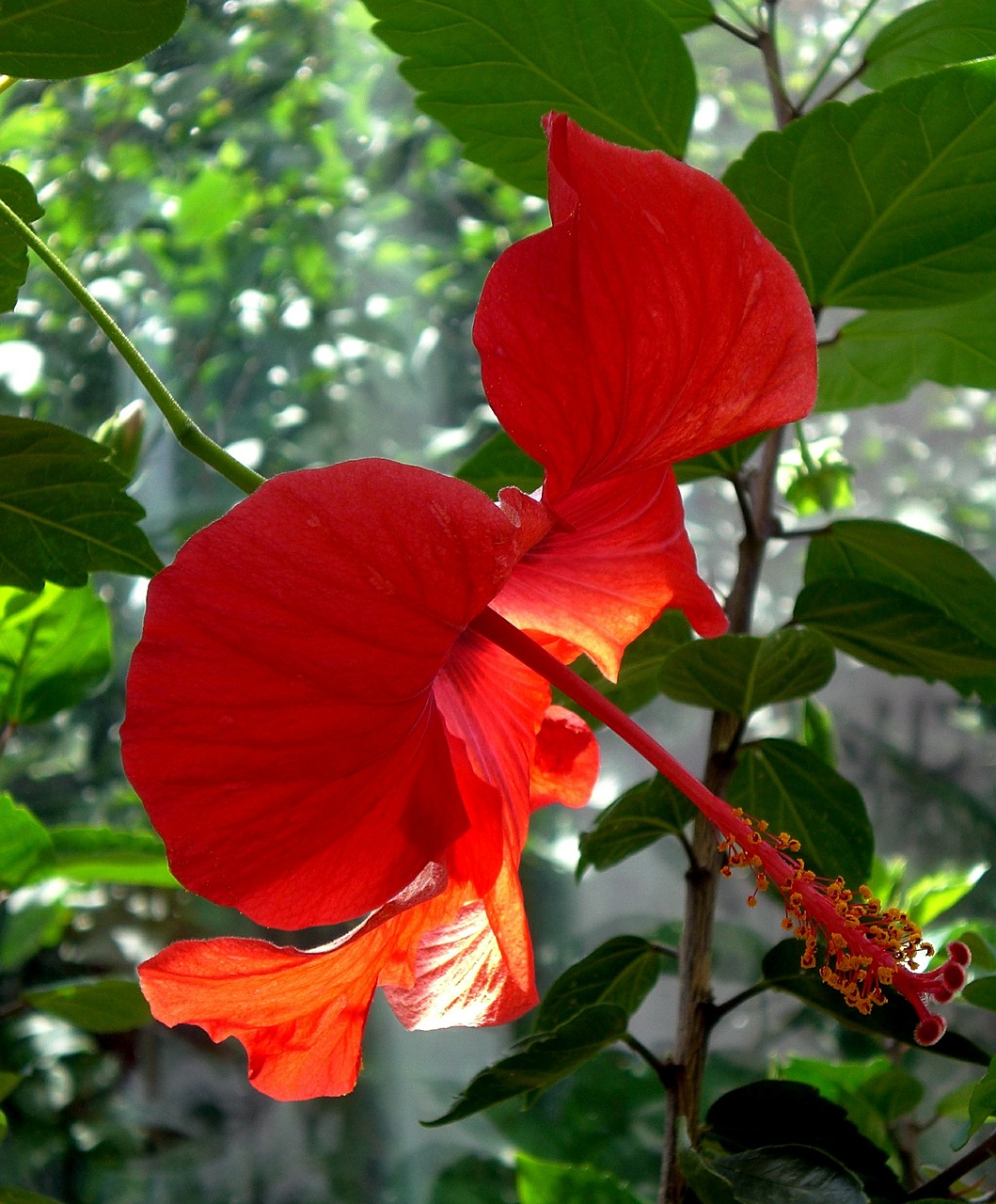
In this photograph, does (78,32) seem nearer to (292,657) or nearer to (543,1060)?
(292,657)

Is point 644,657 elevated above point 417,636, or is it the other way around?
point 417,636

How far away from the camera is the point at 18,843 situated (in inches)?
23.2

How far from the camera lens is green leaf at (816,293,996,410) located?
0.58 m

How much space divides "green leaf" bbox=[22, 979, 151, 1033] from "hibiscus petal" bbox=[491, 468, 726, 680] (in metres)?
0.35

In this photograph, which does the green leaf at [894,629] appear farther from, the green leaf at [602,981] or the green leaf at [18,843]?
the green leaf at [18,843]

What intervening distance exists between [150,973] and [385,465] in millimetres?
166

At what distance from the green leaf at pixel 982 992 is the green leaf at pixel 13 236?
43 cm

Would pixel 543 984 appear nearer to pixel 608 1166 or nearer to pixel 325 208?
pixel 608 1166

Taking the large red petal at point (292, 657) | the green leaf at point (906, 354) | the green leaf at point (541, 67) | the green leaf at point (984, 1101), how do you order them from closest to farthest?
the large red petal at point (292, 657)
the green leaf at point (984, 1101)
the green leaf at point (541, 67)
the green leaf at point (906, 354)

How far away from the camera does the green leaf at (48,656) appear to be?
64cm

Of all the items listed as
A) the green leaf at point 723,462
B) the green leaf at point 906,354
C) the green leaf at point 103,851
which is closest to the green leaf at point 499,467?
A: the green leaf at point 723,462

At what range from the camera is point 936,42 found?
0.54 m

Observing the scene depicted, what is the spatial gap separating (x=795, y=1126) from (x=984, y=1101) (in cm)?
10

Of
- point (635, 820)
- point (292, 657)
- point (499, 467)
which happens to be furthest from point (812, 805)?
point (292, 657)
